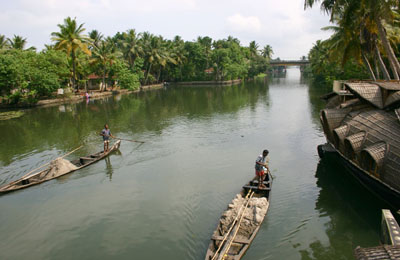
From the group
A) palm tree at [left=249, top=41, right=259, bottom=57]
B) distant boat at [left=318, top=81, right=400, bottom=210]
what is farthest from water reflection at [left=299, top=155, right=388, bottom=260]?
palm tree at [left=249, top=41, right=259, bottom=57]

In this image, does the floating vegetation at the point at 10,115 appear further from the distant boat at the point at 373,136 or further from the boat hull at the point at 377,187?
the boat hull at the point at 377,187

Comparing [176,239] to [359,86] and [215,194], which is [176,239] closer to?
[215,194]

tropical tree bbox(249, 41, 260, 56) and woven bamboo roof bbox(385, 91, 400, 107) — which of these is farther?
tropical tree bbox(249, 41, 260, 56)

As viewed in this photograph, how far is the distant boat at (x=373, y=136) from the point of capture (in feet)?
35.1

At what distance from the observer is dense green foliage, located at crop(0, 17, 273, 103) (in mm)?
40344

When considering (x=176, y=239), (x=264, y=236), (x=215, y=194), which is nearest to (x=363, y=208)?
(x=264, y=236)

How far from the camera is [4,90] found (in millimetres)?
39875

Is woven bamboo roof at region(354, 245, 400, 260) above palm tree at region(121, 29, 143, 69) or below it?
below

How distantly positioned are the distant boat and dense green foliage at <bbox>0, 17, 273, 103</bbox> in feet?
125

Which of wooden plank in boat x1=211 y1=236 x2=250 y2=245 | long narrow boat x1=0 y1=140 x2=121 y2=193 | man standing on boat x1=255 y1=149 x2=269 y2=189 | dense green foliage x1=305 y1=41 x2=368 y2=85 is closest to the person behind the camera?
wooden plank in boat x1=211 y1=236 x2=250 y2=245

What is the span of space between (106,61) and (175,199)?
4599 centimetres

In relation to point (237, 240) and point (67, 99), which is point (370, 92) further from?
point (67, 99)

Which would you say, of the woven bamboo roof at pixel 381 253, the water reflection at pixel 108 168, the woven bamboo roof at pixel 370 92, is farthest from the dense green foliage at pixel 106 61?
the woven bamboo roof at pixel 381 253

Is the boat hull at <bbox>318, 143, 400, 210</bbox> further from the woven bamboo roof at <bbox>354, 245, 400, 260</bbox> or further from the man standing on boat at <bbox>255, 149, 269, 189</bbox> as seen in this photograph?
the woven bamboo roof at <bbox>354, 245, 400, 260</bbox>
